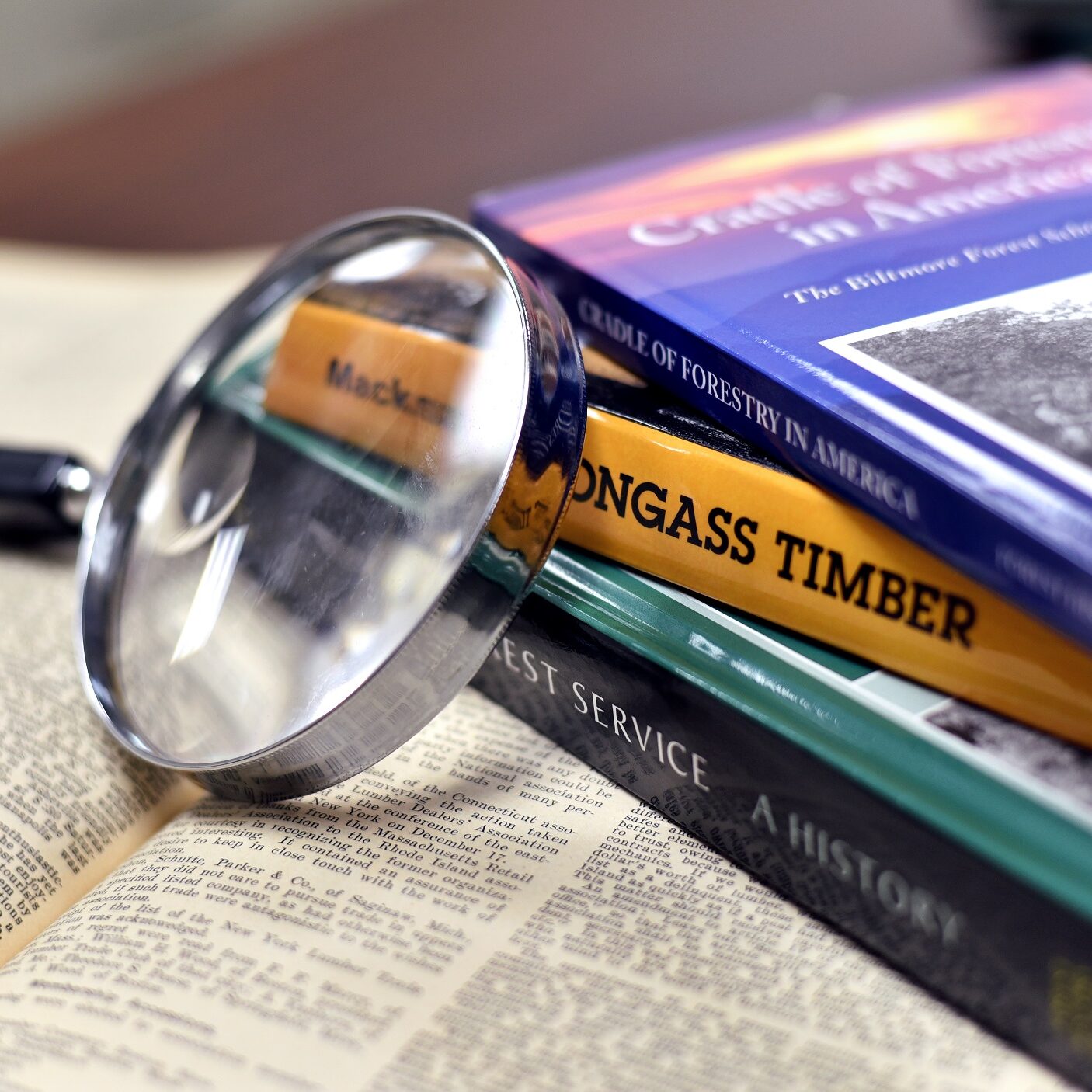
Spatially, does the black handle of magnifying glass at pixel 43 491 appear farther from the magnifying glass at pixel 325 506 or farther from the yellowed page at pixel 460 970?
the yellowed page at pixel 460 970

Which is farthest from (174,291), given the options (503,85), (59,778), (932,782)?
(932,782)

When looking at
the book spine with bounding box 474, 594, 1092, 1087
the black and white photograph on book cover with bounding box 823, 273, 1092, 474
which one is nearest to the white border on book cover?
the black and white photograph on book cover with bounding box 823, 273, 1092, 474

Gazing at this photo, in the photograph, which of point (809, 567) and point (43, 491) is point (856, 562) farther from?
point (43, 491)

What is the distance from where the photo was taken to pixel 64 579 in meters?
0.88

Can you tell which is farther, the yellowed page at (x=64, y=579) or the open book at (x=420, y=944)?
the yellowed page at (x=64, y=579)

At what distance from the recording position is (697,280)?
2.18ft

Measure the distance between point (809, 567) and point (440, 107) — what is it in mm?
1008

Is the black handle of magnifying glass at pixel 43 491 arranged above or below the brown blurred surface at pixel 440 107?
below

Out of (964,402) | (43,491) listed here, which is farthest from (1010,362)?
(43,491)

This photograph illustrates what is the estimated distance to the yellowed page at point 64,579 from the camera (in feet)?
2.11

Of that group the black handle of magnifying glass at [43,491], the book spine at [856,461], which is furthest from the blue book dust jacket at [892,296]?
the black handle of magnifying glass at [43,491]

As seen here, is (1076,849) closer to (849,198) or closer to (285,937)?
(285,937)

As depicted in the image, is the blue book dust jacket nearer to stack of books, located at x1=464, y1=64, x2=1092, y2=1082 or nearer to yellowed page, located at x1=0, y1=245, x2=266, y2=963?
stack of books, located at x1=464, y1=64, x2=1092, y2=1082

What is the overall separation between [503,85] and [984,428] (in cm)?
107
